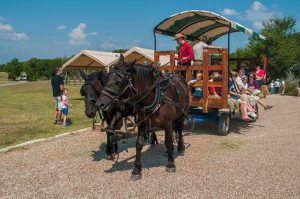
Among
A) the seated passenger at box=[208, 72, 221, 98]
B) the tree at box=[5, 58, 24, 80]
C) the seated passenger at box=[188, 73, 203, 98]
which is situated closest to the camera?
the seated passenger at box=[188, 73, 203, 98]

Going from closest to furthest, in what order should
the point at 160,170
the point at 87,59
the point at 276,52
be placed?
the point at 160,170 → the point at 87,59 → the point at 276,52

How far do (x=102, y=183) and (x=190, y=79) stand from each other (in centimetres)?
484

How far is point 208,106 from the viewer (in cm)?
984

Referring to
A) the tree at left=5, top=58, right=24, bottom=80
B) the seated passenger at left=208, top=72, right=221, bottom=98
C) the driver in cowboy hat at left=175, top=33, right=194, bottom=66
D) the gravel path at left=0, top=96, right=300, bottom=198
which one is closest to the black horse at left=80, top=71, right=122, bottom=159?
the gravel path at left=0, top=96, right=300, bottom=198

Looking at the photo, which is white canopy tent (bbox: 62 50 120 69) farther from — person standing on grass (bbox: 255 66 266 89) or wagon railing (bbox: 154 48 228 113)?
wagon railing (bbox: 154 48 228 113)

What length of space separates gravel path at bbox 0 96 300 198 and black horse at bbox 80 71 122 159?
1.67ft

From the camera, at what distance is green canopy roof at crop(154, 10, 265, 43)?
10.1 meters

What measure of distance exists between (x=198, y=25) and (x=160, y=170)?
6.58 metres

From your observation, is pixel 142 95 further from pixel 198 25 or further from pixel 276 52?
pixel 276 52

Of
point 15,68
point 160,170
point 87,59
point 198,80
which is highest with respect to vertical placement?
point 15,68

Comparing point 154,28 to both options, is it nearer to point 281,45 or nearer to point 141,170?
point 141,170

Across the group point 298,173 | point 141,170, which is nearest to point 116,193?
point 141,170

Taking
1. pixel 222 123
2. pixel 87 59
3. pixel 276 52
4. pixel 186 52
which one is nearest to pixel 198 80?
pixel 186 52

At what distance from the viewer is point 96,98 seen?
686cm
